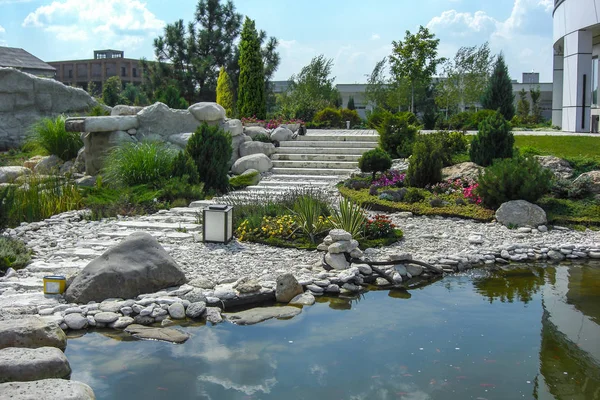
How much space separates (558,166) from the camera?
1177 centimetres

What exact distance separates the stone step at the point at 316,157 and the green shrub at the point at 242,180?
2.69 metres

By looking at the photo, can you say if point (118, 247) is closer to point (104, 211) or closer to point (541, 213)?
point (104, 211)

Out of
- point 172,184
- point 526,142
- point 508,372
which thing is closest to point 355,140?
point 526,142

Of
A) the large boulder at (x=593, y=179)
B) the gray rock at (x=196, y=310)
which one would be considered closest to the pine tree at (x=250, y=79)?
the large boulder at (x=593, y=179)

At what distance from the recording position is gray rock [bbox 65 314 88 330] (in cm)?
568

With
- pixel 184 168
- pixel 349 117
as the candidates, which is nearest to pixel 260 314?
pixel 184 168

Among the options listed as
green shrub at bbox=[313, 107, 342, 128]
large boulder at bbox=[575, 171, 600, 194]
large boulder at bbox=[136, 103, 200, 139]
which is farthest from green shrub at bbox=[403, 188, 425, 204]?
green shrub at bbox=[313, 107, 342, 128]

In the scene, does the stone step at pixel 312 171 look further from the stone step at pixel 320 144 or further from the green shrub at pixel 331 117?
the green shrub at pixel 331 117

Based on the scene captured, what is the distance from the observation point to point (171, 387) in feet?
15.0

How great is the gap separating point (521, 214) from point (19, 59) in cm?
2692

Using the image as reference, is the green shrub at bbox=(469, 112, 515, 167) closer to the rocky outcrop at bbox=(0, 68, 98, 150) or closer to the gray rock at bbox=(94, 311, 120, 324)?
the gray rock at bbox=(94, 311, 120, 324)

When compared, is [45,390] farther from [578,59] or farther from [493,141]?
[578,59]

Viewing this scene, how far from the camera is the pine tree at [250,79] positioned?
72.5 ft

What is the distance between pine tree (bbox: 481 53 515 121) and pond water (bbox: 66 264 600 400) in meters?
21.3
